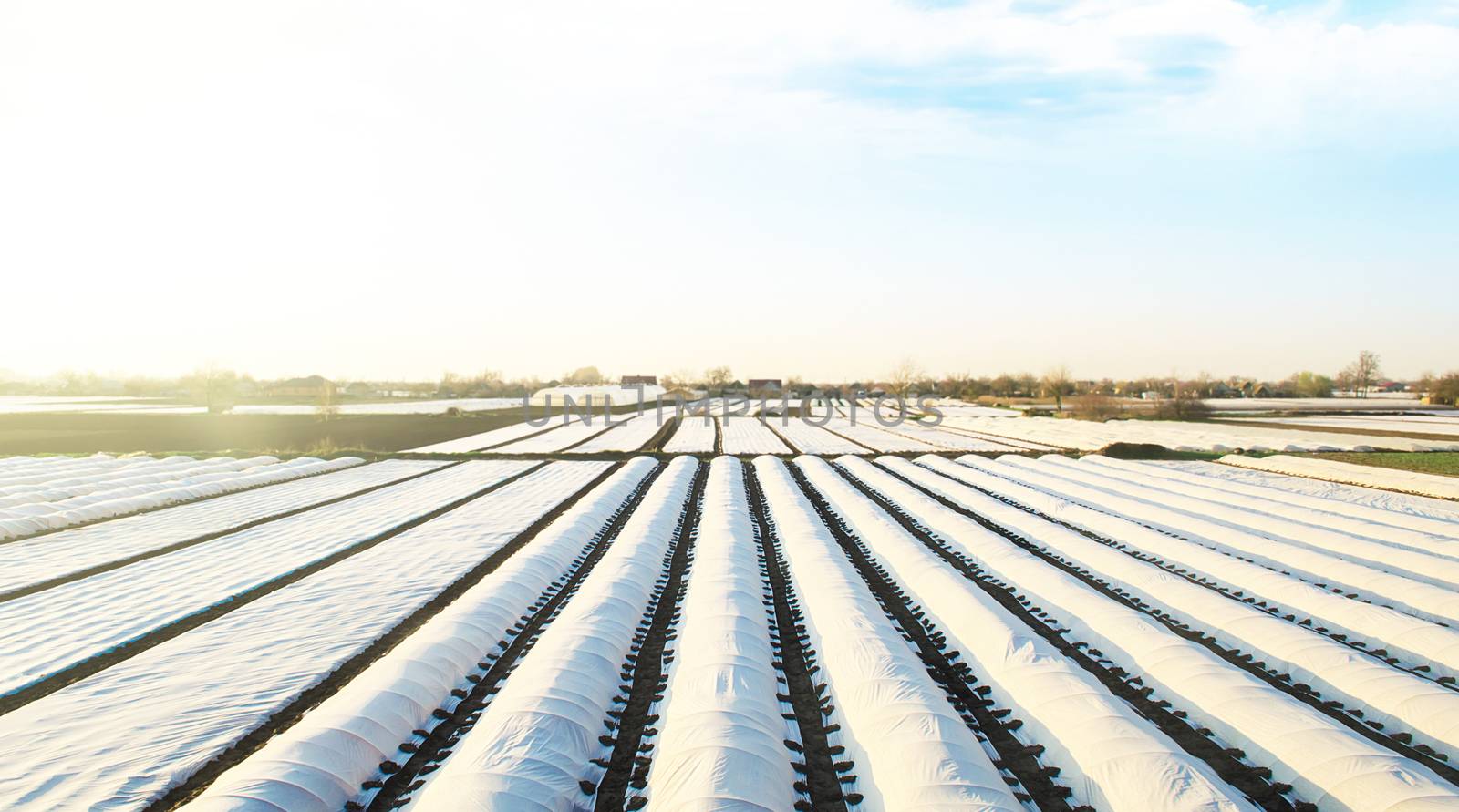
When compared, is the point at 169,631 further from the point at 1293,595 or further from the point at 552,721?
the point at 1293,595

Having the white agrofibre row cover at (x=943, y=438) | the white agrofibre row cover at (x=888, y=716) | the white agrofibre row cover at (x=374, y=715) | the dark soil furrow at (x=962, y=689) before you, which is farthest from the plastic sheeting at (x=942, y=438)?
the white agrofibre row cover at (x=374, y=715)

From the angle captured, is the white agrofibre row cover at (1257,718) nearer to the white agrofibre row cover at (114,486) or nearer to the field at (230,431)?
the white agrofibre row cover at (114,486)

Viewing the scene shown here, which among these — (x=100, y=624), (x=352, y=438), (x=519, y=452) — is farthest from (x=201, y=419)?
(x=100, y=624)

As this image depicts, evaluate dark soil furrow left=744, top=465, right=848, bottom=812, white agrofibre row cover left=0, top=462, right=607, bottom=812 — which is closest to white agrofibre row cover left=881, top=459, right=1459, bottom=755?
dark soil furrow left=744, top=465, right=848, bottom=812

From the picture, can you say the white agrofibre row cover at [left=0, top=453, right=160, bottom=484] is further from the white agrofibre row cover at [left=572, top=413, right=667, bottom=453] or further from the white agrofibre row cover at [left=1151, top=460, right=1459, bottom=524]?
the white agrofibre row cover at [left=1151, top=460, right=1459, bottom=524]

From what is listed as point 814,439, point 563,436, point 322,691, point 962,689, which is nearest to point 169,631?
point 322,691

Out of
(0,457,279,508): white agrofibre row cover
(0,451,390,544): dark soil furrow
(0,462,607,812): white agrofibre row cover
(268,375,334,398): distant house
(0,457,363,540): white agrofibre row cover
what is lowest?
(0,462,607,812): white agrofibre row cover
